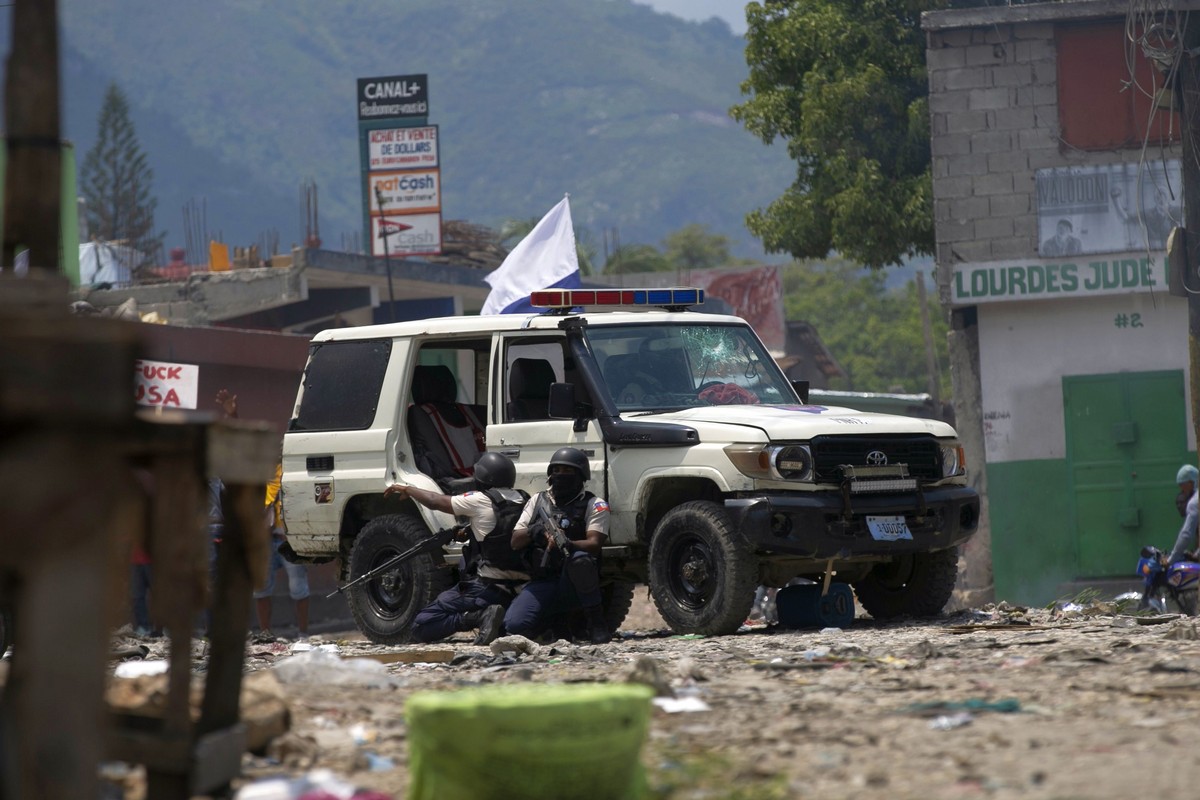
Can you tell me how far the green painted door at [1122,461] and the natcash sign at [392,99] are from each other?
1877 cm

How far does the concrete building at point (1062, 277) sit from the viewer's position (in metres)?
18.9

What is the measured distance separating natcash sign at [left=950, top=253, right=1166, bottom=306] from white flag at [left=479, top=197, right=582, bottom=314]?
5.89m

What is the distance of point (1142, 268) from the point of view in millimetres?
18766

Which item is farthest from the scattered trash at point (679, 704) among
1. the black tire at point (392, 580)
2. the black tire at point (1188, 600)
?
the black tire at point (1188, 600)

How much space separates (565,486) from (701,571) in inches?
36.7

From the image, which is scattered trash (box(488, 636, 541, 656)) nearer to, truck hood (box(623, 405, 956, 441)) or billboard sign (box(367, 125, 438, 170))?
truck hood (box(623, 405, 956, 441))

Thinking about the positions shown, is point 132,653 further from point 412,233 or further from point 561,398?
point 412,233

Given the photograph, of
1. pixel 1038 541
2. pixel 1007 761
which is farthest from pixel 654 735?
pixel 1038 541

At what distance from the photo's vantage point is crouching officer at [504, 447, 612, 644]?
9938 mm

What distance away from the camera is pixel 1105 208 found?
18891 millimetres

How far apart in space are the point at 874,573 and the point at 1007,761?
5.99m

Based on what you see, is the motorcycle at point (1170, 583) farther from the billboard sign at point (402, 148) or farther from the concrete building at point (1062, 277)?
the billboard sign at point (402, 148)

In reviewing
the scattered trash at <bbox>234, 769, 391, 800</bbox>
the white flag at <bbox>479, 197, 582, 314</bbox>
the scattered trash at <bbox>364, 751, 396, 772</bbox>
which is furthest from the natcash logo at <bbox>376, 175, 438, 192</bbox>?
the scattered trash at <bbox>234, 769, 391, 800</bbox>

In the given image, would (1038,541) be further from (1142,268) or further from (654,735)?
(654,735)
